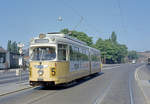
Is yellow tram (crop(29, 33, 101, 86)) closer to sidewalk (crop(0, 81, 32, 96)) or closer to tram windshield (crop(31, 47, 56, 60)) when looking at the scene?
tram windshield (crop(31, 47, 56, 60))

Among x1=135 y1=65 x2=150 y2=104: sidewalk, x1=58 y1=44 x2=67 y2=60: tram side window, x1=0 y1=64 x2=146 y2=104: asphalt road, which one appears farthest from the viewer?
x1=58 y1=44 x2=67 y2=60: tram side window

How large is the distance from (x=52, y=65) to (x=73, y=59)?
9.86 ft

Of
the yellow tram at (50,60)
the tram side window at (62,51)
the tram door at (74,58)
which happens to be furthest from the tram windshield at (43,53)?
the tram door at (74,58)

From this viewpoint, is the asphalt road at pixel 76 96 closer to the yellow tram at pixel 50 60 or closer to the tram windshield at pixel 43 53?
the yellow tram at pixel 50 60

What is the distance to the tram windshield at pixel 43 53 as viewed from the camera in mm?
13531

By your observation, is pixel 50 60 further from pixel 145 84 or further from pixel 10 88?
pixel 145 84

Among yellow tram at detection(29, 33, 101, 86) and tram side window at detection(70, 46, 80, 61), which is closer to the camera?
yellow tram at detection(29, 33, 101, 86)

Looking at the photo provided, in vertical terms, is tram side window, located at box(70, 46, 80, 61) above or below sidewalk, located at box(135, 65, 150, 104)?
above

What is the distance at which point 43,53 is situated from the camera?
1377cm

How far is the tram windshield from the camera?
13.5m

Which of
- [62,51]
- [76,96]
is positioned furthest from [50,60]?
[76,96]

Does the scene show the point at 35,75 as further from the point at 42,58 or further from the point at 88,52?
the point at 88,52

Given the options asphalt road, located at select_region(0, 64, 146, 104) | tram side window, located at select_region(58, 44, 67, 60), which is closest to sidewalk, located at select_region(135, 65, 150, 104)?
asphalt road, located at select_region(0, 64, 146, 104)

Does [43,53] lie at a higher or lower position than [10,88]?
higher
